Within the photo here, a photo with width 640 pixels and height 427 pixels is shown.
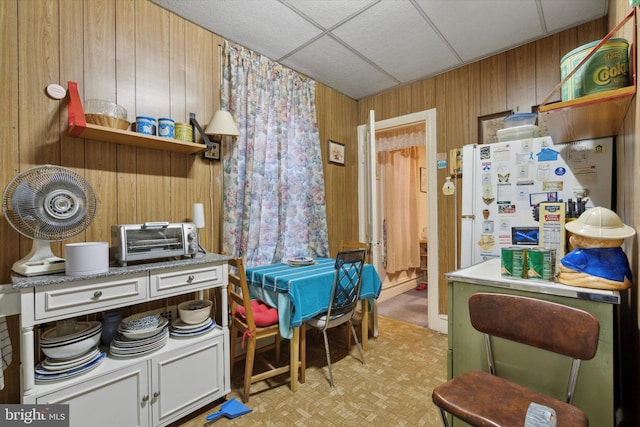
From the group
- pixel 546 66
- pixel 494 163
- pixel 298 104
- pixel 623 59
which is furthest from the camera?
pixel 298 104

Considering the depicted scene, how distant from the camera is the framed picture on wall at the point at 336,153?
3.27 metres

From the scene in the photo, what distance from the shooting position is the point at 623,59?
3.55ft

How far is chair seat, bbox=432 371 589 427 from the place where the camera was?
93cm

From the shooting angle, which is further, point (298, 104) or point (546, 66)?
point (298, 104)

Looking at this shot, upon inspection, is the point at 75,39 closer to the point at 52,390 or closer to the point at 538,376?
the point at 52,390

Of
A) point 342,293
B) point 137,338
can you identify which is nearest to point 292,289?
point 342,293

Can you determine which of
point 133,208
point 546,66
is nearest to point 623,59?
point 546,66

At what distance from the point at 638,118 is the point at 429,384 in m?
1.90

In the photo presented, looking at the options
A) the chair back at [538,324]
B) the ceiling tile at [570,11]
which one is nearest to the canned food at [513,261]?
the chair back at [538,324]

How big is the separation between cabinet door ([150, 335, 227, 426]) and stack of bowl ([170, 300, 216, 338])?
0.08 metres

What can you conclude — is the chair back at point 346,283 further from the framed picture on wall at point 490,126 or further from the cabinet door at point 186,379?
the framed picture on wall at point 490,126

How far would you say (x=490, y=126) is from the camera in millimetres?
2619

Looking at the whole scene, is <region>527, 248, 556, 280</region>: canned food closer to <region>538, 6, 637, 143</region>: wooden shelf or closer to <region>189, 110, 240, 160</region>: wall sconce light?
<region>538, 6, 637, 143</region>: wooden shelf

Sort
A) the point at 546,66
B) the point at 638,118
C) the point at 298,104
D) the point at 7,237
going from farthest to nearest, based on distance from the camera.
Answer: the point at 298,104 → the point at 546,66 → the point at 7,237 → the point at 638,118
